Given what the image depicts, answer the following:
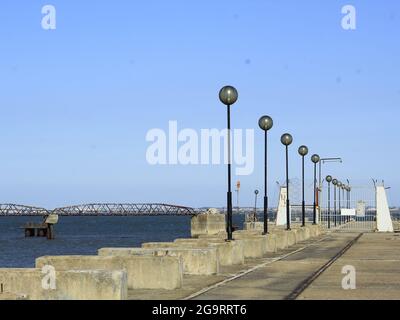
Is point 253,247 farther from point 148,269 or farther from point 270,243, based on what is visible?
point 148,269

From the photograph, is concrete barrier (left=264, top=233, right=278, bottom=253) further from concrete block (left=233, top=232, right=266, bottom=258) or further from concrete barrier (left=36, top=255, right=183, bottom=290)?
concrete barrier (left=36, top=255, right=183, bottom=290)

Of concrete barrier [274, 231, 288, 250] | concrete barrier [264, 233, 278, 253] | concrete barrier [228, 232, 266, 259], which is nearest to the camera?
concrete barrier [228, 232, 266, 259]

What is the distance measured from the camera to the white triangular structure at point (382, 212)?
6812 cm

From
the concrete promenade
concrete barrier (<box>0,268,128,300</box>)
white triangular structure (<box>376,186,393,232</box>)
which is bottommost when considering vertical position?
the concrete promenade

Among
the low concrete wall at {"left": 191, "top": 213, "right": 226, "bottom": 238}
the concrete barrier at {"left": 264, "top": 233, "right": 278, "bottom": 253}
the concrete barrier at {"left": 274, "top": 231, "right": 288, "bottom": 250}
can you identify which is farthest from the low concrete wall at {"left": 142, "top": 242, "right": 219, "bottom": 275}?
the low concrete wall at {"left": 191, "top": 213, "right": 226, "bottom": 238}

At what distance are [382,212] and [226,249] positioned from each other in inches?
1738

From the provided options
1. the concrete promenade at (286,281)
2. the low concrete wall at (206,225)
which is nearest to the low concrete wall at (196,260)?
the concrete promenade at (286,281)

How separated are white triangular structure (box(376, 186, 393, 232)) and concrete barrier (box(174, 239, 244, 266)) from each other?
41.1m

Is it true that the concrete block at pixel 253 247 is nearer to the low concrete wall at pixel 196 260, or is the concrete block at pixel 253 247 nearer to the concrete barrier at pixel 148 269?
the low concrete wall at pixel 196 260

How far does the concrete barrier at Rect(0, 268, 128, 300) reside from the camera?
16.4 m

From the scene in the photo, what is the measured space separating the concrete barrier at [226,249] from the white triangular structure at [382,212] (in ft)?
135

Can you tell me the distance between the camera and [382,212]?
69.2m
